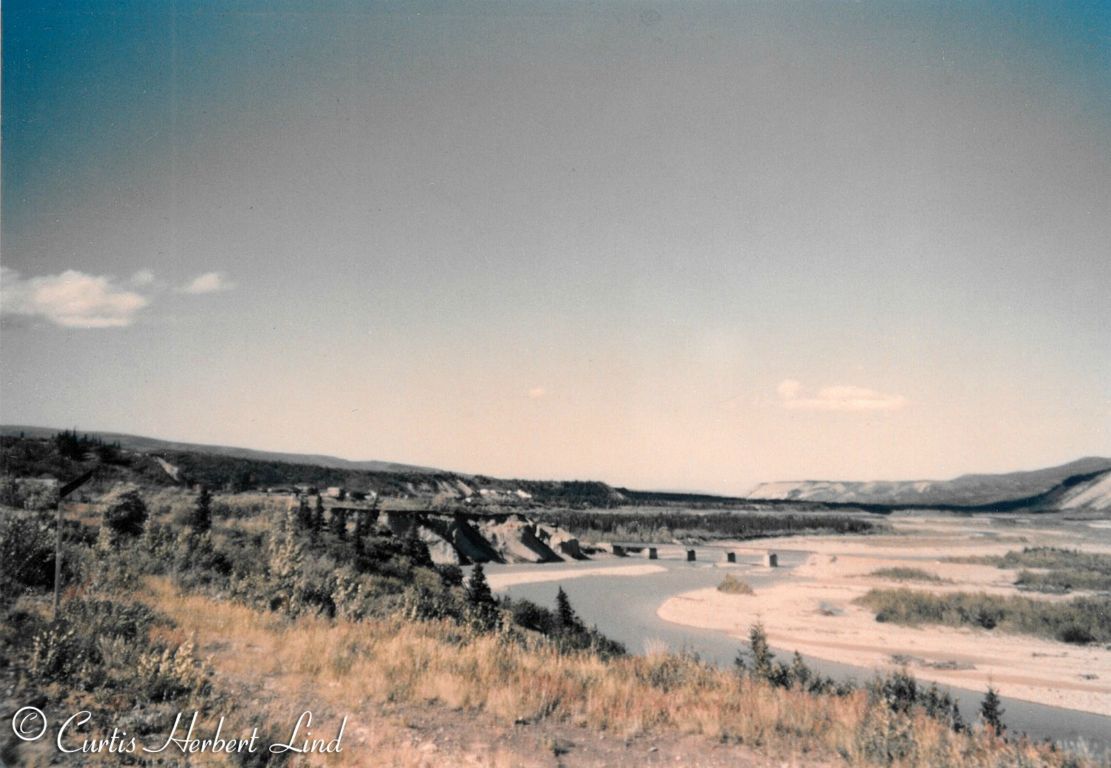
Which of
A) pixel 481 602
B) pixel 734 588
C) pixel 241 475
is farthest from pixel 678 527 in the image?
pixel 481 602

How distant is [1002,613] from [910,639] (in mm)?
5642

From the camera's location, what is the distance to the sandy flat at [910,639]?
16625mm

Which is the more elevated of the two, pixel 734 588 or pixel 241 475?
pixel 241 475

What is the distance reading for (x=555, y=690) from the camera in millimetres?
8688

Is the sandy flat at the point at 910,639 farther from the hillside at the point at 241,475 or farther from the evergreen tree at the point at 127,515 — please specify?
the hillside at the point at 241,475

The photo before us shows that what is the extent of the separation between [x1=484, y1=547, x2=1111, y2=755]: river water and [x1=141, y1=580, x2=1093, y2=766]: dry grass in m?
4.15

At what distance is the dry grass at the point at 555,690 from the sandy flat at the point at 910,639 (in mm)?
9049

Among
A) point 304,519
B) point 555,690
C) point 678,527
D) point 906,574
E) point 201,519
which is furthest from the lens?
point 678,527

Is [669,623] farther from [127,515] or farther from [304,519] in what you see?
[127,515]

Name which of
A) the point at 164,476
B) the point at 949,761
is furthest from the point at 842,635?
the point at 164,476

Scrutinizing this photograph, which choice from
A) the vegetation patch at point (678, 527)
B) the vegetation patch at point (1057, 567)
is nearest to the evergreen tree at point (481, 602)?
the vegetation patch at point (1057, 567)

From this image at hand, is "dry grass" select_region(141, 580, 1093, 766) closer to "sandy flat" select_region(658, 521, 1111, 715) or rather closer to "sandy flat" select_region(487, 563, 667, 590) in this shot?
"sandy flat" select_region(658, 521, 1111, 715)

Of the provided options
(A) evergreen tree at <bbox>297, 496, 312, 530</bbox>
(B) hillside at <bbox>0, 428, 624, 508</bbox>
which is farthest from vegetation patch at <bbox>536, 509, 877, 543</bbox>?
(A) evergreen tree at <bbox>297, 496, 312, 530</bbox>

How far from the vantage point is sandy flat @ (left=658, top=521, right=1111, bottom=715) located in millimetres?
16625
